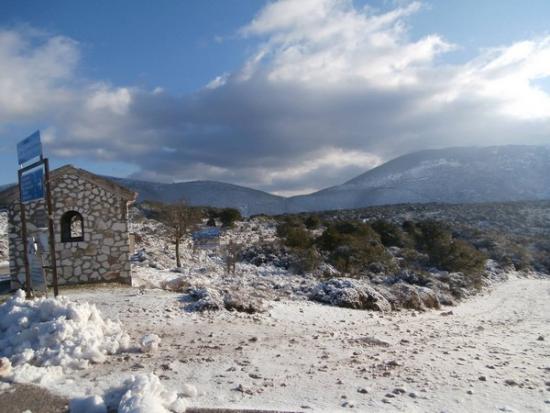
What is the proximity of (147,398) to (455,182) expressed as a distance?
5103 inches

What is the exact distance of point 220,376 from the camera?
231 inches

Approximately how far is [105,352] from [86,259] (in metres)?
7.14

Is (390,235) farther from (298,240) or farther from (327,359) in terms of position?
(327,359)

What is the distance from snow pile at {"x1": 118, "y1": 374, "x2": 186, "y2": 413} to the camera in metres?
4.42

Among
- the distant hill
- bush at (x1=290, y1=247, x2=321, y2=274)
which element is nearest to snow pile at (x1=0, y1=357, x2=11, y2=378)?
bush at (x1=290, y1=247, x2=321, y2=274)

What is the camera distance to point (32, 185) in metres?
9.11

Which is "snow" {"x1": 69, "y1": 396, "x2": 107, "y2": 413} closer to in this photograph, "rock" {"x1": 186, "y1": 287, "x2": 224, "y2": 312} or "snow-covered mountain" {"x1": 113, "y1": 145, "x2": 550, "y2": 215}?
"rock" {"x1": 186, "y1": 287, "x2": 224, "y2": 312}

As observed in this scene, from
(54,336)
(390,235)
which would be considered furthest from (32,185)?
(390,235)

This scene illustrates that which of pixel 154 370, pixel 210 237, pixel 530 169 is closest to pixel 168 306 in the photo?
pixel 154 370

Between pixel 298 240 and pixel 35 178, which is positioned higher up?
pixel 35 178

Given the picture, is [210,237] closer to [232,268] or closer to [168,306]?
[232,268]

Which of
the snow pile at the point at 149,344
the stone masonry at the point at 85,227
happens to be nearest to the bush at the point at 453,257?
the stone masonry at the point at 85,227

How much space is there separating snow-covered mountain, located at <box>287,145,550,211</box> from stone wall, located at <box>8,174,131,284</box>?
318 feet

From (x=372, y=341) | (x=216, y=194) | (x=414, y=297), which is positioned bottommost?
(x=414, y=297)
